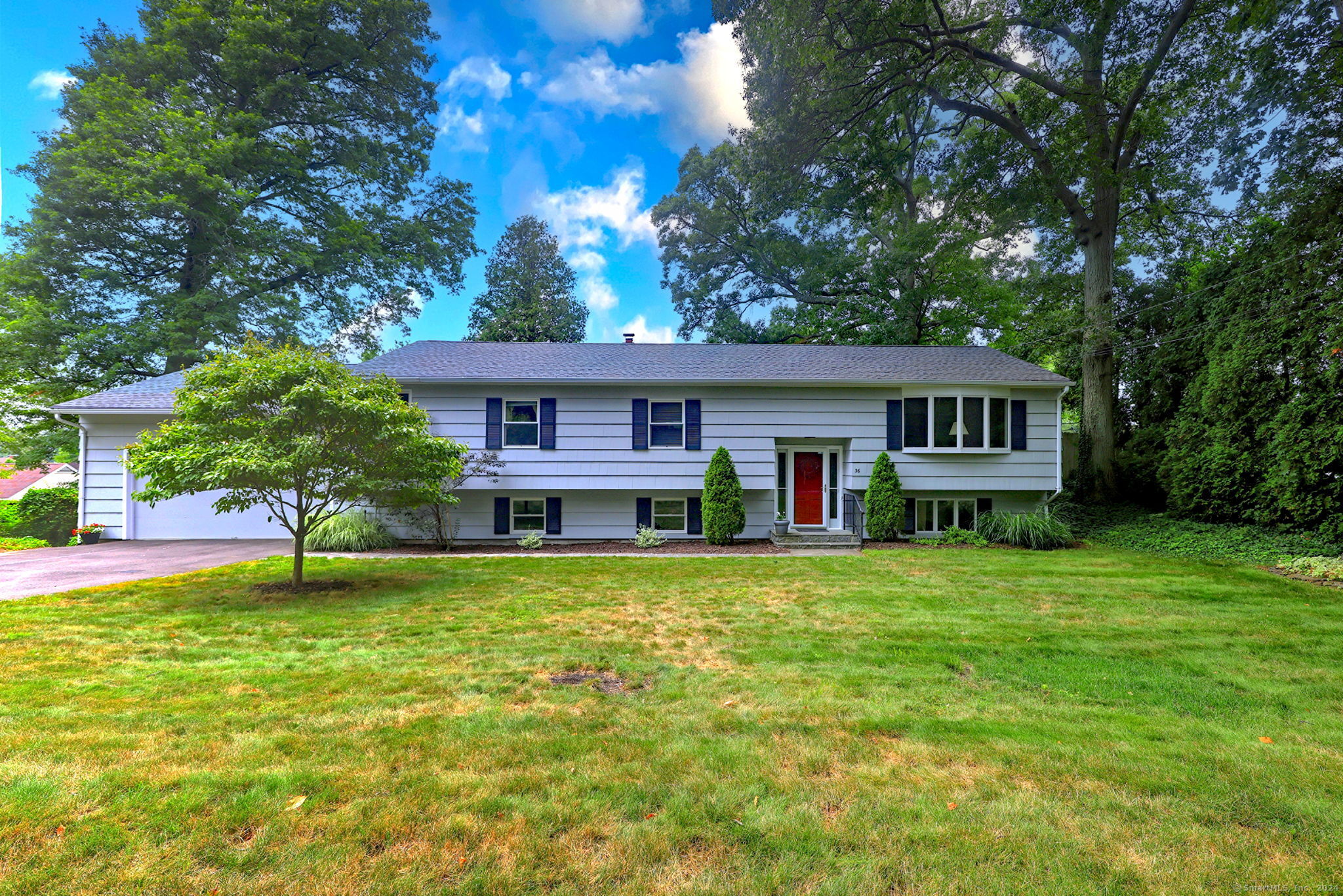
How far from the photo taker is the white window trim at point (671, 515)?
Answer: 12906mm

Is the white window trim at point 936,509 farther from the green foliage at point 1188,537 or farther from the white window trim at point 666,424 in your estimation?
the white window trim at point 666,424

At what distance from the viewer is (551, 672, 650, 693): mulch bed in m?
3.90

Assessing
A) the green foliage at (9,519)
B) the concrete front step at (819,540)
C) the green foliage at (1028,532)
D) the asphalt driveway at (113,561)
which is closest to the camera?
the asphalt driveway at (113,561)

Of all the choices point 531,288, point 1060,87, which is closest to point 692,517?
point 1060,87

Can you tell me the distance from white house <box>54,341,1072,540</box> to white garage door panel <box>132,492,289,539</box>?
0.04 meters

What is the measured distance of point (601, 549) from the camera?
11.5m

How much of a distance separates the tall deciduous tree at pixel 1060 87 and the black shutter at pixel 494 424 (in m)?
9.47

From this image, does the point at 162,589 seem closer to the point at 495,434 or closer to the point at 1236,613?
the point at 495,434

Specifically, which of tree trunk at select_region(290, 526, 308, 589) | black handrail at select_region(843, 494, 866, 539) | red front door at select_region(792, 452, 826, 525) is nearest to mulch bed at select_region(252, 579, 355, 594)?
tree trunk at select_region(290, 526, 308, 589)

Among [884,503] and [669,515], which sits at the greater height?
[884,503]

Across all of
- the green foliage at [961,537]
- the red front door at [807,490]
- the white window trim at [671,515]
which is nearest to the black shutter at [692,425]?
the white window trim at [671,515]

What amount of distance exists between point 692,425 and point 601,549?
11.9 feet

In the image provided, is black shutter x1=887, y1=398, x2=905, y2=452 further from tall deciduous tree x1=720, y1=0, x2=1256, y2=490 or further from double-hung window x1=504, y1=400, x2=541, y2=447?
double-hung window x1=504, y1=400, x2=541, y2=447

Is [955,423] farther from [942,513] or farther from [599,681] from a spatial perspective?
[599,681]
